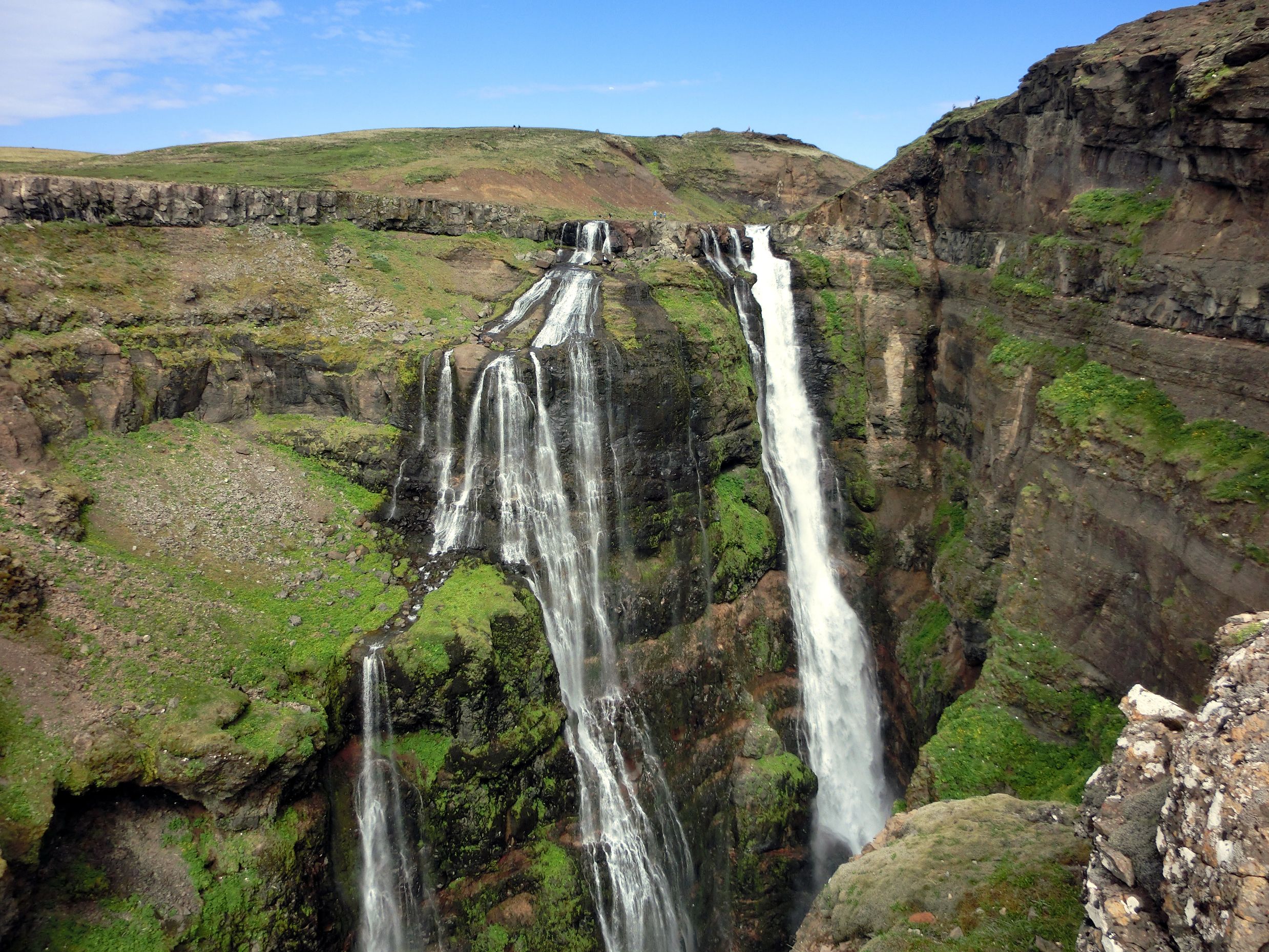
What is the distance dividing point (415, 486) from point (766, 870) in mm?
15233

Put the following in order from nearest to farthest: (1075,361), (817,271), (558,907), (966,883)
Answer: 1. (966,883)
2. (558,907)
3. (1075,361)
4. (817,271)

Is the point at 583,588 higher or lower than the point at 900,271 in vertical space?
lower

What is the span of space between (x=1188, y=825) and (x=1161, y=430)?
12.0 meters

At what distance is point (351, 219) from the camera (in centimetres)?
2942

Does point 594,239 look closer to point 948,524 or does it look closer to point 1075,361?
point 948,524

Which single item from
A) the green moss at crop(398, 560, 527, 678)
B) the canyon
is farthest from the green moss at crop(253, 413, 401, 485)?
the green moss at crop(398, 560, 527, 678)

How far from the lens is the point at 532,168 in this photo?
41969 millimetres

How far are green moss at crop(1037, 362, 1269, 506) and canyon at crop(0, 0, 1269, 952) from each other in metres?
0.10

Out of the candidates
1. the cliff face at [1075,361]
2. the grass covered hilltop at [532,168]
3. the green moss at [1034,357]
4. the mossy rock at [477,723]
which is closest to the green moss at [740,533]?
the cliff face at [1075,361]

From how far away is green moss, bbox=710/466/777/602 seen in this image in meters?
24.2

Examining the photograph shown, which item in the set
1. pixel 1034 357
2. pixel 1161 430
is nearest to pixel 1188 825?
pixel 1161 430

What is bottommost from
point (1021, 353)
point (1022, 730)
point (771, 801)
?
point (771, 801)

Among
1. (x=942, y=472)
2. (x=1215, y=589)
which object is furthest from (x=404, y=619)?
(x=942, y=472)

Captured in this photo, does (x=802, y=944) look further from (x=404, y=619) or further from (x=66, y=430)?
(x=66, y=430)
